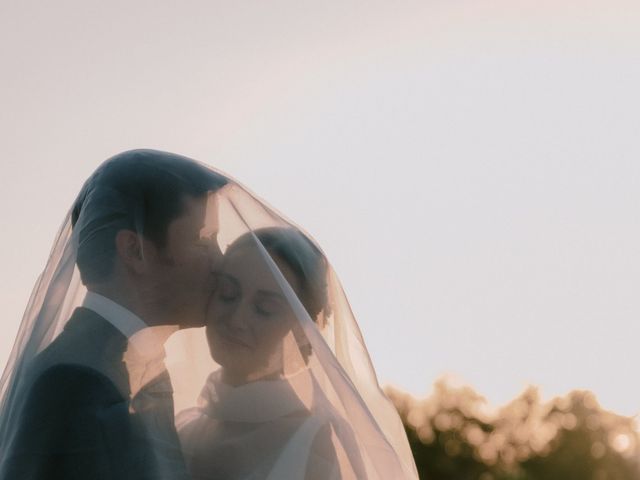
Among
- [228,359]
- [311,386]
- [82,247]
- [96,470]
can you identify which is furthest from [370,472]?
[82,247]

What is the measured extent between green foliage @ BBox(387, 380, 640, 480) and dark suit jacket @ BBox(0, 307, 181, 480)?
54376mm

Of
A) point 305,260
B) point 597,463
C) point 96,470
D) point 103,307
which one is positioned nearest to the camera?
point 96,470

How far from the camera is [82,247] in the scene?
451 cm

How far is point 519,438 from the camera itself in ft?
216

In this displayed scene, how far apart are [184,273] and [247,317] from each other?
0.27m

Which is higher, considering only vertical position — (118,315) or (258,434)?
(118,315)

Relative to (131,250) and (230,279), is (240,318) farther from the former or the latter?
(131,250)

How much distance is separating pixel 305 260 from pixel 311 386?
1.78 feet

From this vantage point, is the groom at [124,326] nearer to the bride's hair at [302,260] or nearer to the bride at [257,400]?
the bride at [257,400]

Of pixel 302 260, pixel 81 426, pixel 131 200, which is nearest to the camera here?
pixel 81 426

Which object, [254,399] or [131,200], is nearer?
[254,399]

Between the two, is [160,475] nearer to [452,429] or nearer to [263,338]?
[263,338]

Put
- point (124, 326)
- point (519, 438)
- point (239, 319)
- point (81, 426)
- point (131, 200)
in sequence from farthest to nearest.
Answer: point (519, 438) < point (131, 200) < point (239, 319) < point (124, 326) < point (81, 426)

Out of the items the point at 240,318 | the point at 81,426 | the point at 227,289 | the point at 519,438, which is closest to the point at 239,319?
the point at 240,318
